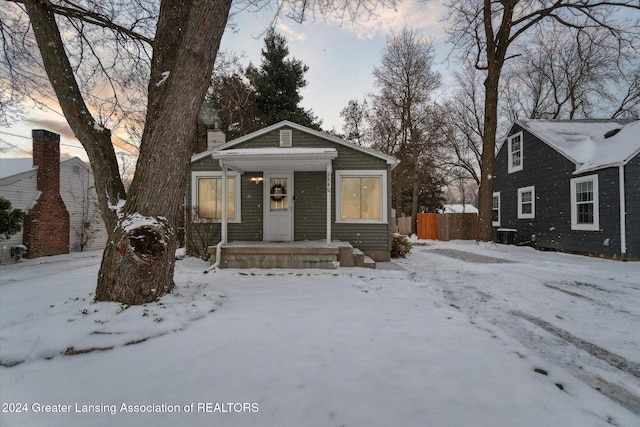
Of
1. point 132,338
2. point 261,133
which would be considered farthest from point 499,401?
point 261,133

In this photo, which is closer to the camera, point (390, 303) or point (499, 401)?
point (499, 401)

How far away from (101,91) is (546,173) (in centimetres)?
1462

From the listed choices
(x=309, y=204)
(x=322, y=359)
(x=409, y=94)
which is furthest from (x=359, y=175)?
(x=409, y=94)

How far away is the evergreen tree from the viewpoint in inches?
712

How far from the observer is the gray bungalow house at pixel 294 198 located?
28.0ft

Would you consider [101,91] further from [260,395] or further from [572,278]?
[572,278]

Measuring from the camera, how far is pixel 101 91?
21.1ft

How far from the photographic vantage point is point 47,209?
1187cm

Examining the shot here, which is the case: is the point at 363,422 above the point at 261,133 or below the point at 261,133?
below

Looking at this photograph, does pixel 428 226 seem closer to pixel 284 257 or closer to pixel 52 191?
pixel 284 257

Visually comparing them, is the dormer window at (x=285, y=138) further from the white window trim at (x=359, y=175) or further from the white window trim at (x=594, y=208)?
the white window trim at (x=594, y=208)

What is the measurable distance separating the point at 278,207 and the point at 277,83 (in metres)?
13.0

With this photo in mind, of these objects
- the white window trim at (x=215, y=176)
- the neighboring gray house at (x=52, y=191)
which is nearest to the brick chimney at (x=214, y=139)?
the white window trim at (x=215, y=176)

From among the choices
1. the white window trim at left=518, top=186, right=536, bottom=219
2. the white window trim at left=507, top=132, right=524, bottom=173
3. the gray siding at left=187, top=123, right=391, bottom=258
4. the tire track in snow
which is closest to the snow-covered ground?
the tire track in snow
